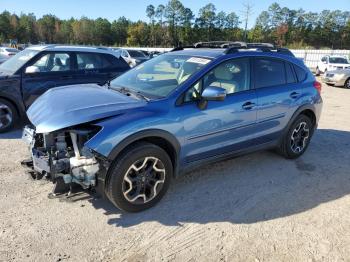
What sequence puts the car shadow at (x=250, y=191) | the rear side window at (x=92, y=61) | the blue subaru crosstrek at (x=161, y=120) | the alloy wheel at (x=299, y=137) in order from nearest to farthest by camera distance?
the blue subaru crosstrek at (x=161, y=120), the car shadow at (x=250, y=191), the alloy wheel at (x=299, y=137), the rear side window at (x=92, y=61)

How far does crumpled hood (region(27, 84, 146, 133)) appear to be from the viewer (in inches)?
134

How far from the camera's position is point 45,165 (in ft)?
11.4

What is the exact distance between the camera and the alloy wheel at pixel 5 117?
662 centimetres

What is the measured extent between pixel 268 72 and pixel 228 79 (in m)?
0.85

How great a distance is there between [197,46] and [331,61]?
1970 cm

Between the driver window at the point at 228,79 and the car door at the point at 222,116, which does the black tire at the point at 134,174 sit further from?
the driver window at the point at 228,79

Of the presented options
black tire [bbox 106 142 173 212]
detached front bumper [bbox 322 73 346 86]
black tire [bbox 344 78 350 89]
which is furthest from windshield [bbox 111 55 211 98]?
black tire [bbox 344 78 350 89]

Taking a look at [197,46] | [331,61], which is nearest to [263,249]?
[197,46]

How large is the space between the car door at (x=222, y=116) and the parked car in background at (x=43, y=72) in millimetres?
3979

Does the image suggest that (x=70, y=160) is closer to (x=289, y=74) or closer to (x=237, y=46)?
(x=237, y=46)

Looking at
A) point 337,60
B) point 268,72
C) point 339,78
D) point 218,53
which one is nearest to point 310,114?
point 268,72

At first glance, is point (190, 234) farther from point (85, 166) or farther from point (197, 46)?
point (197, 46)

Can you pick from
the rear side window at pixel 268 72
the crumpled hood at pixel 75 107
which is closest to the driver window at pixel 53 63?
the crumpled hood at pixel 75 107

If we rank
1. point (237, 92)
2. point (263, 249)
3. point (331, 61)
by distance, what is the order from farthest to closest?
1. point (331, 61)
2. point (237, 92)
3. point (263, 249)
